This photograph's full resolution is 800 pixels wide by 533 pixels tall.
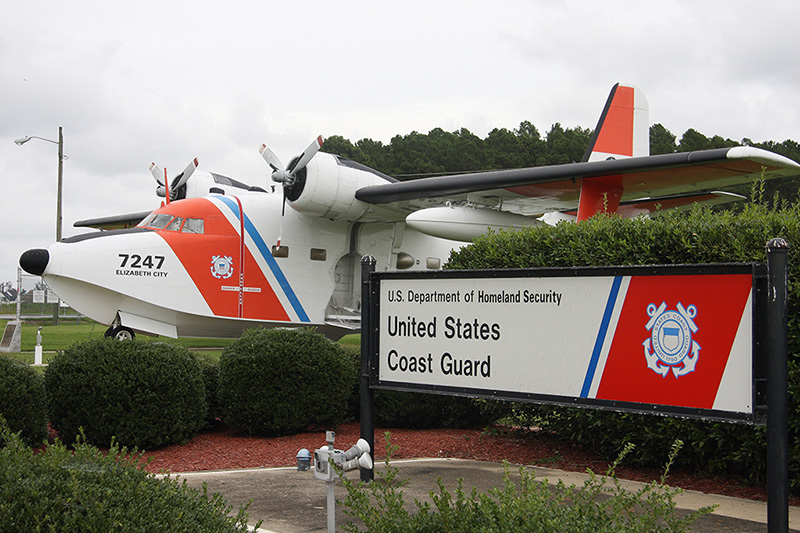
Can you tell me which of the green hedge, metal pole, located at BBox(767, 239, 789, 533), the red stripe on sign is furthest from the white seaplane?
metal pole, located at BBox(767, 239, 789, 533)

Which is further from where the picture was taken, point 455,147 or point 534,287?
point 455,147

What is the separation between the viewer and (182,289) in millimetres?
15023

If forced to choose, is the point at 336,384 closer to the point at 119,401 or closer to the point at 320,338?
the point at 320,338

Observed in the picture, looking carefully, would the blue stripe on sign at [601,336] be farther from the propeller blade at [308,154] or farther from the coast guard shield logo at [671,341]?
the propeller blade at [308,154]

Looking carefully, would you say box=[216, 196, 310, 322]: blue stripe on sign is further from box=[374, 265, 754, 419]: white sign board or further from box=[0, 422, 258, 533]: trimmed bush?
box=[0, 422, 258, 533]: trimmed bush

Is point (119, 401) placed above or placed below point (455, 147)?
below

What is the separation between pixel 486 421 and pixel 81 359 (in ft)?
16.2

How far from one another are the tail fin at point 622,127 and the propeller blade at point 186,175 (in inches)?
417

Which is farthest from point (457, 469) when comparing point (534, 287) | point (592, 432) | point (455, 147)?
point (455, 147)

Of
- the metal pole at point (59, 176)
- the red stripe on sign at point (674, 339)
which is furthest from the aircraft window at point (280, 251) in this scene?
the metal pole at point (59, 176)

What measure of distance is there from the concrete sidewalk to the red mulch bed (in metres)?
0.34

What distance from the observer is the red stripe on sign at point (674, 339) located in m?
3.75

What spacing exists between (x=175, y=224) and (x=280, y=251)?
2399 millimetres

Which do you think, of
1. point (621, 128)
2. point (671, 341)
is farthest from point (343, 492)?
point (621, 128)
